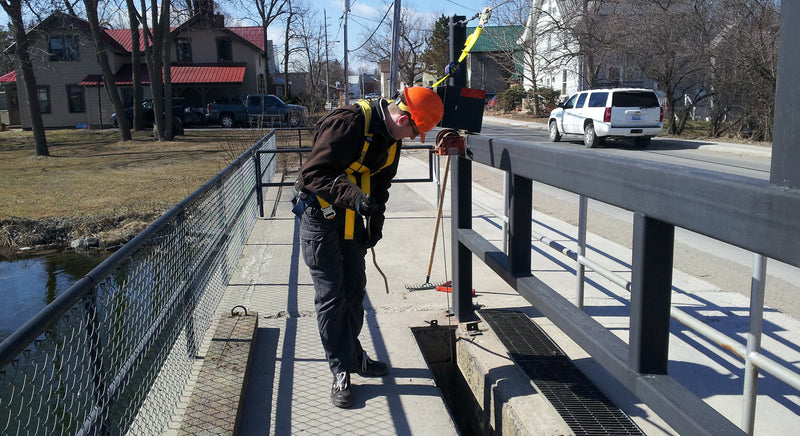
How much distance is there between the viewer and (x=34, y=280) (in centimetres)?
924

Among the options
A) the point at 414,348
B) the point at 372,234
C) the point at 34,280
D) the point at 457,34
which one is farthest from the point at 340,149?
the point at 34,280

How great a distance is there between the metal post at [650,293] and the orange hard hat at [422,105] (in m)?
1.48

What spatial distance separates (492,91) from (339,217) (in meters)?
53.0

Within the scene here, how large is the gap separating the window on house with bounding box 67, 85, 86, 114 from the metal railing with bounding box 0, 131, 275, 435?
134ft

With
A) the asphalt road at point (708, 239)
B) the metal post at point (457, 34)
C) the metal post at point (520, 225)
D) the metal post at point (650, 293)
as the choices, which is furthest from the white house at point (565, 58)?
the metal post at point (650, 293)

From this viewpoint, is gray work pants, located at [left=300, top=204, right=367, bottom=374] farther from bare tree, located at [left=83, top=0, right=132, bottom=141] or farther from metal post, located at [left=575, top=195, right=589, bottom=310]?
bare tree, located at [left=83, top=0, right=132, bottom=141]

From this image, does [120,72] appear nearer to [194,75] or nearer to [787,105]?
[194,75]

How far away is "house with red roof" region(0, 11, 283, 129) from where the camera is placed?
40.1m

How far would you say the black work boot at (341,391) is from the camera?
355 centimetres

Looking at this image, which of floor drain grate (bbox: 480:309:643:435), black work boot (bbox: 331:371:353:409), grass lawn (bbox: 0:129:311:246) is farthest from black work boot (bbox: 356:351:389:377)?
grass lawn (bbox: 0:129:311:246)

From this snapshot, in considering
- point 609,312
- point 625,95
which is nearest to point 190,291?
point 609,312

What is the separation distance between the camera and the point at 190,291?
400 centimetres

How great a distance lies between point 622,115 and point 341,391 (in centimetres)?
1803

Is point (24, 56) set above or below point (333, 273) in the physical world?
above
